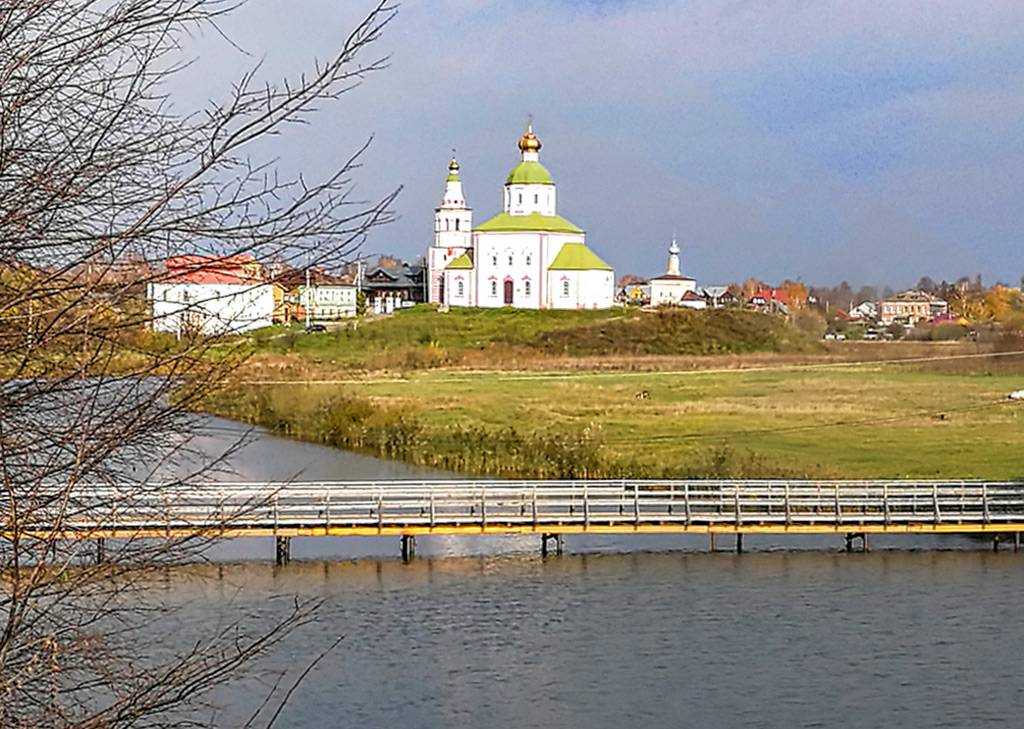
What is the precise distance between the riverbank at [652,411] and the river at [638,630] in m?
4.57

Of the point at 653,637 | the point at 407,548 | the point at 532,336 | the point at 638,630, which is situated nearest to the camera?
the point at 653,637

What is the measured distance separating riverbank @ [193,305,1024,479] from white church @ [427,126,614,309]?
15.3 metres

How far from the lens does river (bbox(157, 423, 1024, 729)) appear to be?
62.5 ft

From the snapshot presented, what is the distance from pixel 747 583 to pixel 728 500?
187 inches

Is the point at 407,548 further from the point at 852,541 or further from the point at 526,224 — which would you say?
the point at 526,224

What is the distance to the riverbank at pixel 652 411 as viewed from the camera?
130 ft

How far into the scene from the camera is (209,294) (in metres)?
6.61

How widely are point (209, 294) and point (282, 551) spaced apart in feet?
71.2

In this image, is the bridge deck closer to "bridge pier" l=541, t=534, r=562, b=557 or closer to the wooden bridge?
the wooden bridge

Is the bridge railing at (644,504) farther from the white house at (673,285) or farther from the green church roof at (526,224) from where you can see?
the white house at (673,285)

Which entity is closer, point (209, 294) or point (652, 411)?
point (209, 294)

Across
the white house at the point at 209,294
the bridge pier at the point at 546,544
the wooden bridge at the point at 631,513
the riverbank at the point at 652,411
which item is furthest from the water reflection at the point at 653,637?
the white house at the point at 209,294

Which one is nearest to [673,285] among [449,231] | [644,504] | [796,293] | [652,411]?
[796,293]

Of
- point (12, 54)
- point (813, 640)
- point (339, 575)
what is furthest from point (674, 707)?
point (12, 54)
